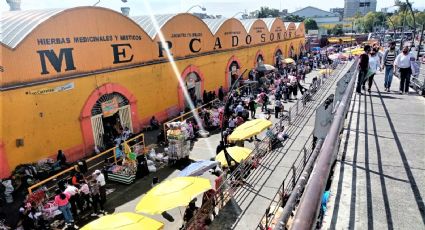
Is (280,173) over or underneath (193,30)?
underneath

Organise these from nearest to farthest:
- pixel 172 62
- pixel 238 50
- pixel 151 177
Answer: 1. pixel 151 177
2. pixel 172 62
3. pixel 238 50

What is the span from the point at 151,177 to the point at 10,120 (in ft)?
19.9

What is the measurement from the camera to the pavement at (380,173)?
3.25 m

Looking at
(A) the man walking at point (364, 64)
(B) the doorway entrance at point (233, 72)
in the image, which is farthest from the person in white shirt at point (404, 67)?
(B) the doorway entrance at point (233, 72)

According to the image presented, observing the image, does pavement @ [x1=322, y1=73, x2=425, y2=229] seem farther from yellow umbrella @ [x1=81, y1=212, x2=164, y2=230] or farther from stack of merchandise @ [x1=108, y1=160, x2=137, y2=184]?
stack of merchandise @ [x1=108, y1=160, x2=137, y2=184]

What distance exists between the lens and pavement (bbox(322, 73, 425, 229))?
325 cm

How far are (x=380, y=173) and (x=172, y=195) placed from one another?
622 centimetres

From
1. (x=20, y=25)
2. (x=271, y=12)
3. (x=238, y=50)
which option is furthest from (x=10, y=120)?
(x=271, y=12)

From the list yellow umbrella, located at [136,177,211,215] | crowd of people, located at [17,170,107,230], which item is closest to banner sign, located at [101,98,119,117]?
crowd of people, located at [17,170,107,230]

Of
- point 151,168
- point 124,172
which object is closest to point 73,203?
point 124,172

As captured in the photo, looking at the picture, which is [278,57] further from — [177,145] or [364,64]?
[364,64]

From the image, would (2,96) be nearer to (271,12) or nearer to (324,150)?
(324,150)

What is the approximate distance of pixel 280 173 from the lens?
Answer: 8.54 m

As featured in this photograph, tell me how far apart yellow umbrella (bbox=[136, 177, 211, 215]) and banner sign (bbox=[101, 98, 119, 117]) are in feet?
28.4
